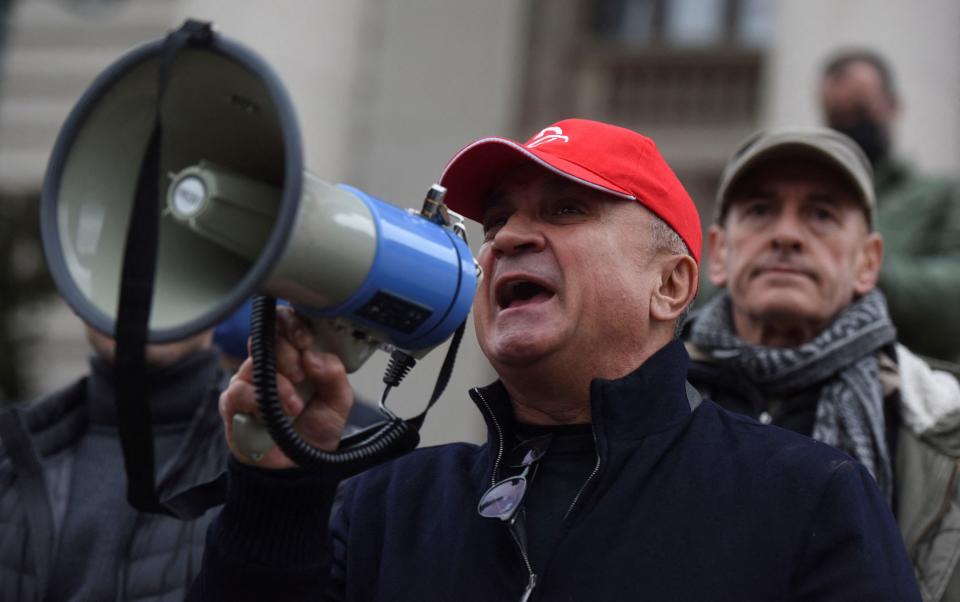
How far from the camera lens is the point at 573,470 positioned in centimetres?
254

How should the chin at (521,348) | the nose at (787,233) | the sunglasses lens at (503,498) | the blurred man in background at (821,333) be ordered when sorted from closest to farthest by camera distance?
the sunglasses lens at (503,498), the chin at (521,348), the blurred man in background at (821,333), the nose at (787,233)

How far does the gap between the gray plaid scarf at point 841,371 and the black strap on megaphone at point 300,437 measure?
Result: 1202mm

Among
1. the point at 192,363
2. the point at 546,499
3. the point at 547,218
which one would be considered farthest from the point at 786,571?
the point at 192,363

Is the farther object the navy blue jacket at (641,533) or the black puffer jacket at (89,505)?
the black puffer jacket at (89,505)

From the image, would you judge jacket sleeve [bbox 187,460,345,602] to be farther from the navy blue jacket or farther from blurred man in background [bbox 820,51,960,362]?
blurred man in background [bbox 820,51,960,362]

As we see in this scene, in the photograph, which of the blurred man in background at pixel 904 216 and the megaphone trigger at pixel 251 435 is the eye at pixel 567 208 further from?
the blurred man in background at pixel 904 216

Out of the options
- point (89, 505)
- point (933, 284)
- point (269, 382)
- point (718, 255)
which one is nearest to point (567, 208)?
point (269, 382)

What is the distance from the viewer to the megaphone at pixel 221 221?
2.08m

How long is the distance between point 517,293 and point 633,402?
36cm

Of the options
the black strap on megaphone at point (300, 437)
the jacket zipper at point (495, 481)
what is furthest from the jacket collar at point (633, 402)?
the black strap on megaphone at point (300, 437)

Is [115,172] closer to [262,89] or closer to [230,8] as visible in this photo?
[262,89]

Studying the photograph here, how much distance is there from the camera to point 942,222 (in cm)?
429

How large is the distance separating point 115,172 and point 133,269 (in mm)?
237

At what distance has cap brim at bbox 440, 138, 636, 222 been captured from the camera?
8.65 ft
